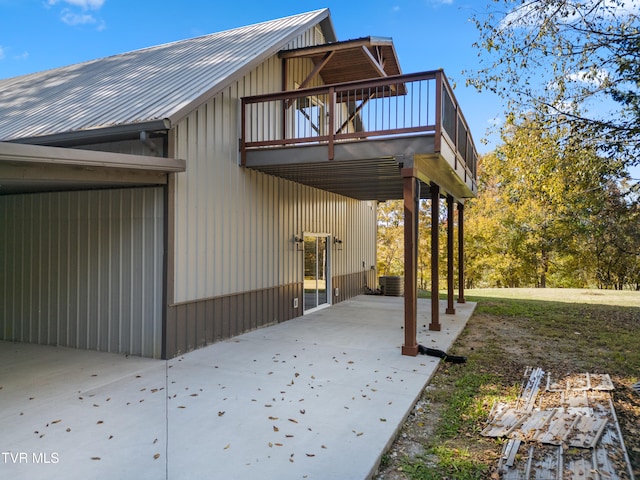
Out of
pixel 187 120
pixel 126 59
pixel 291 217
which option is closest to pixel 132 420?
pixel 187 120

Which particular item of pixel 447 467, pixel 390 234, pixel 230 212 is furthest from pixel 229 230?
pixel 390 234

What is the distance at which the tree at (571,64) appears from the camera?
18.7ft

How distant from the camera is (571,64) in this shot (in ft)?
20.7

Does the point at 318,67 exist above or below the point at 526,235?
above

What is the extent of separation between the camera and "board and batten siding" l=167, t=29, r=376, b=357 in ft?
21.1

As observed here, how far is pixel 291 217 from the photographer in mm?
9523

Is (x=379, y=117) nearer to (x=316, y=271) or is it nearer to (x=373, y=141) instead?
(x=373, y=141)

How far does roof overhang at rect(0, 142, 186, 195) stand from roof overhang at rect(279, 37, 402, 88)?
14.9ft

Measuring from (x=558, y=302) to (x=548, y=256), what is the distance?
1184 cm

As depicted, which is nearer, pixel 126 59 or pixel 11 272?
pixel 11 272

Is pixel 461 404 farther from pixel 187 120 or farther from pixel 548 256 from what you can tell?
pixel 548 256

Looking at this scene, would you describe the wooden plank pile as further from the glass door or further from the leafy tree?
the leafy tree

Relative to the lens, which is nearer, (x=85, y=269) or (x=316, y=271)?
(x=85, y=269)

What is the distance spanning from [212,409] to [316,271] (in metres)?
6.63
